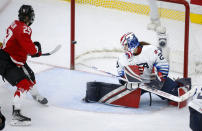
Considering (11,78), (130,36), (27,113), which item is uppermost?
(130,36)

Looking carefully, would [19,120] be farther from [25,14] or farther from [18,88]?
[25,14]

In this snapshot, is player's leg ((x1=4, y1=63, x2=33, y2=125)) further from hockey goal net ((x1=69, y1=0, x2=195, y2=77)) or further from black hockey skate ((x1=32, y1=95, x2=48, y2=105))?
hockey goal net ((x1=69, y1=0, x2=195, y2=77))

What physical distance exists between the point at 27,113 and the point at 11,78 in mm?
364

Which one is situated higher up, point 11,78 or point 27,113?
point 11,78

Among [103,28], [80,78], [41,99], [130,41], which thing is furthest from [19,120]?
[103,28]

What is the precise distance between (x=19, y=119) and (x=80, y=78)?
4.65 feet

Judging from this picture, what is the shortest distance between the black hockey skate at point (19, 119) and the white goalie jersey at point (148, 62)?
94 cm

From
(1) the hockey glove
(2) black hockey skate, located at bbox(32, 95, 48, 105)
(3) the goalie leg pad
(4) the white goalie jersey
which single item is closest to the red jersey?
(2) black hockey skate, located at bbox(32, 95, 48, 105)

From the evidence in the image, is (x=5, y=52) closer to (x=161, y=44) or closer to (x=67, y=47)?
(x=161, y=44)

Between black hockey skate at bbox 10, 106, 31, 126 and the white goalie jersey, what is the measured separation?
3.07 feet

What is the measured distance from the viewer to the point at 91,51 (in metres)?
5.92

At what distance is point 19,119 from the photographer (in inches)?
173

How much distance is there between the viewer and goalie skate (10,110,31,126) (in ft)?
14.4

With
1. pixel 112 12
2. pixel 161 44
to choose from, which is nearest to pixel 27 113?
pixel 161 44
